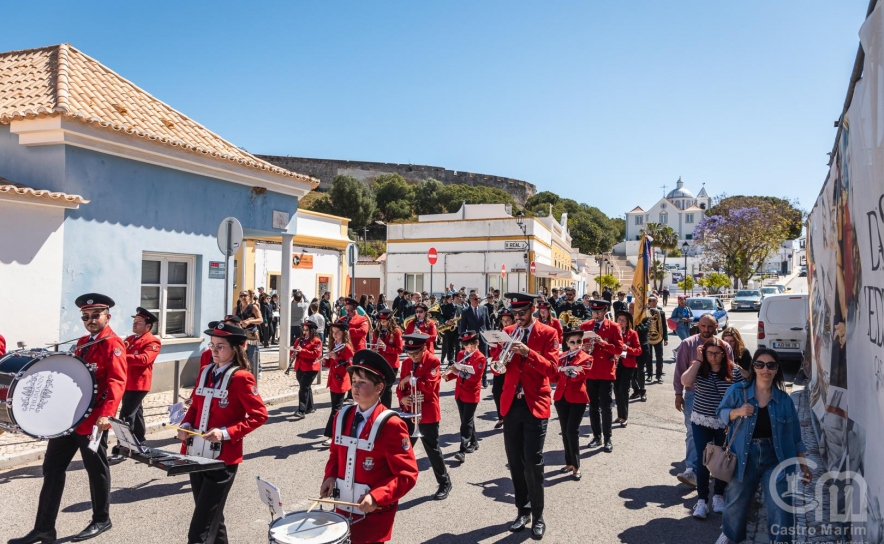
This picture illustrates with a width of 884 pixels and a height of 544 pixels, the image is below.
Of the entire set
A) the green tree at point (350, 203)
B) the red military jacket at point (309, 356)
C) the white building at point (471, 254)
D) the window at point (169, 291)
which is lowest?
the red military jacket at point (309, 356)

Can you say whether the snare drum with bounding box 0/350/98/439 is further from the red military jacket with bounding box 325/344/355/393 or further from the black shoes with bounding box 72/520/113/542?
the red military jacket with bounding box 325/344/355/393

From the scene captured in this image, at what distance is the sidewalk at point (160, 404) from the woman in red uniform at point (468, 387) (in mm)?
4386

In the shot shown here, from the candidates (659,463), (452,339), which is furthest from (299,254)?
(659,463)

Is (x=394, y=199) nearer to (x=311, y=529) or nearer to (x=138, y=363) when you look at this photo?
(x=138, y=363)

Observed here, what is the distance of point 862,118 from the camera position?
4.59 m

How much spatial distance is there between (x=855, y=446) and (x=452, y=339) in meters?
11.0

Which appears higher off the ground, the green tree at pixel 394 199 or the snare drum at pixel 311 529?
the green tree at pixel 394 199

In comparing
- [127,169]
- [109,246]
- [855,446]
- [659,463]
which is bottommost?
[659,463]

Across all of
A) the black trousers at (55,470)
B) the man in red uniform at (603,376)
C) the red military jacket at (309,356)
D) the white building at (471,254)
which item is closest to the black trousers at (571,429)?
the man in red uniform at (603,376)

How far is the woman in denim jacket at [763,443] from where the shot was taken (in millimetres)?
4672

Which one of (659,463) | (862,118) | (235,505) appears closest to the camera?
(862,118)

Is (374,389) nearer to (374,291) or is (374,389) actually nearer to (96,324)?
(96,324)

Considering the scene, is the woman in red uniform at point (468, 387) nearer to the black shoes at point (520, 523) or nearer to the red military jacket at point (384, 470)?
the black shoes at point (520, 523)

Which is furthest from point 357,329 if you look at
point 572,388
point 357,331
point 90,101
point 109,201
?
point 90,101
